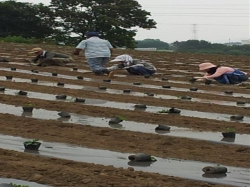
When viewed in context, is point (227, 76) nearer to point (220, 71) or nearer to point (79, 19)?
point (220, 71)

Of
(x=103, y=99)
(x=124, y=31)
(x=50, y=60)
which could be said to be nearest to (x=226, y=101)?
(x=103, y=99)

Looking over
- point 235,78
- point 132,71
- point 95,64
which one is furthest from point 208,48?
point 235,78

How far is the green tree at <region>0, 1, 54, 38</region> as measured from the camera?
3897 cm

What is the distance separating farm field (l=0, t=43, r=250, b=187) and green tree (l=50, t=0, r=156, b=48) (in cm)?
2543

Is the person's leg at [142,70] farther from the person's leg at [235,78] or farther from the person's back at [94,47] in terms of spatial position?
the person's leg at [235,78]

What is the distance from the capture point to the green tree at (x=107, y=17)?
3634cm

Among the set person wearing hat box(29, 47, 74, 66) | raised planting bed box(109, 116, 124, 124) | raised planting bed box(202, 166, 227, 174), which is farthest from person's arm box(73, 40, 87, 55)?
raised planting bed box(202, 166, 227, 174)

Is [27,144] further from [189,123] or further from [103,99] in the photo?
[103,99]

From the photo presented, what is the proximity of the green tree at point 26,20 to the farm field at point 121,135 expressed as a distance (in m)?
28.4

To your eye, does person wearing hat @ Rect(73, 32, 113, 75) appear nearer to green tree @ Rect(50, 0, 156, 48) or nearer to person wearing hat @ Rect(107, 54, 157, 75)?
person wearing hat @ Rect(107, 54, 157, 75)

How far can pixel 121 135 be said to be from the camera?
19.6ft

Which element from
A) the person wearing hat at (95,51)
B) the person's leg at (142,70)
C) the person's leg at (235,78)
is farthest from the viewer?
the person's leg at (142,70)

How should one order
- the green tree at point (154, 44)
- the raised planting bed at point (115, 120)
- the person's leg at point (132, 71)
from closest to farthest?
1. the raised planting bed at point (115, 120)
2. the person's leg at point (132, 71)
3. the green tree at point (154, 44)

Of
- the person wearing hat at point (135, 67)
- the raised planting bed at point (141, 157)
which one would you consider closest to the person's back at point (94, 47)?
the person wearing hat at point (135, 67)
